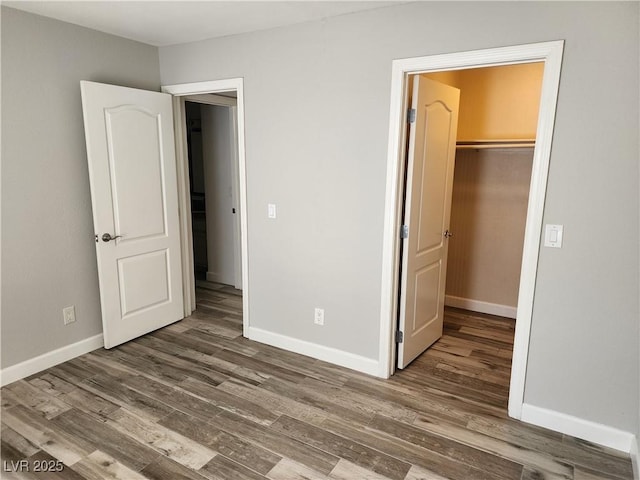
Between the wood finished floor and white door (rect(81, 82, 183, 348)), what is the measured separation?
39cm

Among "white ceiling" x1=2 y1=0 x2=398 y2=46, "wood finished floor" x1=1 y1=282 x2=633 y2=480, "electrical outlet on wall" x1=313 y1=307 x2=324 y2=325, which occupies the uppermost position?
"white ceiling" x1=2 y1=0 x2=398 y2=46

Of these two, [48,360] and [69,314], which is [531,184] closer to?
Answer: [69,314]

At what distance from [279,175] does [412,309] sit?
4.61 ft

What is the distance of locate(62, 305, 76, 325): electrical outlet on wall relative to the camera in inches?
119

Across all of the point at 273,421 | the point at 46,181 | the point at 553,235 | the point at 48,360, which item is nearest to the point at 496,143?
the point at 553,235

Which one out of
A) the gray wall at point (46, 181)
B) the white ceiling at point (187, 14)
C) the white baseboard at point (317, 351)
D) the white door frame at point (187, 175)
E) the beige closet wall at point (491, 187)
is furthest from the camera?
the beige closet wall at point (491, 187)

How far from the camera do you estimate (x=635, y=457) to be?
203 centimetres

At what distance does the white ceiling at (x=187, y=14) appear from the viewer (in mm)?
2447

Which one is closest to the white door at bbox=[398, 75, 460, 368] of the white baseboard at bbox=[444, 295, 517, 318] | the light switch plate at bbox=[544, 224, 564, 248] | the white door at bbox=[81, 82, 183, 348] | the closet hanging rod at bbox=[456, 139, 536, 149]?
the closet hanging rod at bbox=[456, 139, 536, 149]

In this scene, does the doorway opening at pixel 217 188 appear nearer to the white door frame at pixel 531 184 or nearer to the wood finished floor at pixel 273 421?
the wood finished floor at pixel 273 421

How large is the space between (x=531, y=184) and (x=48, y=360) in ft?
11.2

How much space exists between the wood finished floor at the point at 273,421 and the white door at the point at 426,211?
1.02 ft

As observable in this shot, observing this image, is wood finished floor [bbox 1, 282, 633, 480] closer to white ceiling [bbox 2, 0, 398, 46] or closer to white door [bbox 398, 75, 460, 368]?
white door [bbox 398, 75, 460, 368]

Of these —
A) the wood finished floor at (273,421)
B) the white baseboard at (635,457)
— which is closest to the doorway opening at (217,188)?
the wood finished floor at (273,421)
